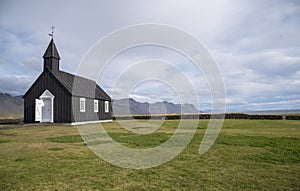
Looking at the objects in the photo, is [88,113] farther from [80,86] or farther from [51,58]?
[51,58]

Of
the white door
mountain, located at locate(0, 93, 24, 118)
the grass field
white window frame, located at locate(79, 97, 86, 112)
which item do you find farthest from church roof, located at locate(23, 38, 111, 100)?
mountain, located at locate(0, 93, 24, 118)

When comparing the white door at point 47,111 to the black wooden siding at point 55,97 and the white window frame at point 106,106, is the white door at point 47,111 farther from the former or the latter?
the white window frame at point 106,106

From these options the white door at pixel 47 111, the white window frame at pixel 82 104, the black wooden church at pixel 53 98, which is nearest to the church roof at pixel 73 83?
the black wooden church at pixel 53 98

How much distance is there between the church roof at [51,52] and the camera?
2955cm

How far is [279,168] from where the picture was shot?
810 centimetres

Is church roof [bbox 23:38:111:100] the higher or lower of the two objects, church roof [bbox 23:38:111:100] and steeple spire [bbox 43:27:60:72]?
the lower

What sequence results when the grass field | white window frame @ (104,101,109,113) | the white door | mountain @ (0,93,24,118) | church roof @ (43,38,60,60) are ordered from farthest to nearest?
mountain @ (0,93,24,118)
white window frame @ (104,101,109,113)
church roof @ (43,38,60,60)
the white door
the grass field

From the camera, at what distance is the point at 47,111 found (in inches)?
1136

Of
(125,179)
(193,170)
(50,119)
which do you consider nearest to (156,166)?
(193,170)

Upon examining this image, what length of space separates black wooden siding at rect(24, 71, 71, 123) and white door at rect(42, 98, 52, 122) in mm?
588

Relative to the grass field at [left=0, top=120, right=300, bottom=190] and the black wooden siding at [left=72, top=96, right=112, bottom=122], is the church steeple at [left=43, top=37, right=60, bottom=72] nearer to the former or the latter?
the black wooden siding at [left=72, top=96, right=112, bottom=122]

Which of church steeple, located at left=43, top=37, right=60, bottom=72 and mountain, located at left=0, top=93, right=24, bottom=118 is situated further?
mountain, located at left=0, top=93, right=24, bottom=118

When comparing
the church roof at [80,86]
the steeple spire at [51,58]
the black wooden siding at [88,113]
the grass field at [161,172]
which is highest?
the steeple spire at [51,58]

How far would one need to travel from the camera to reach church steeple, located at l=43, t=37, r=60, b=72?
96.5ft
